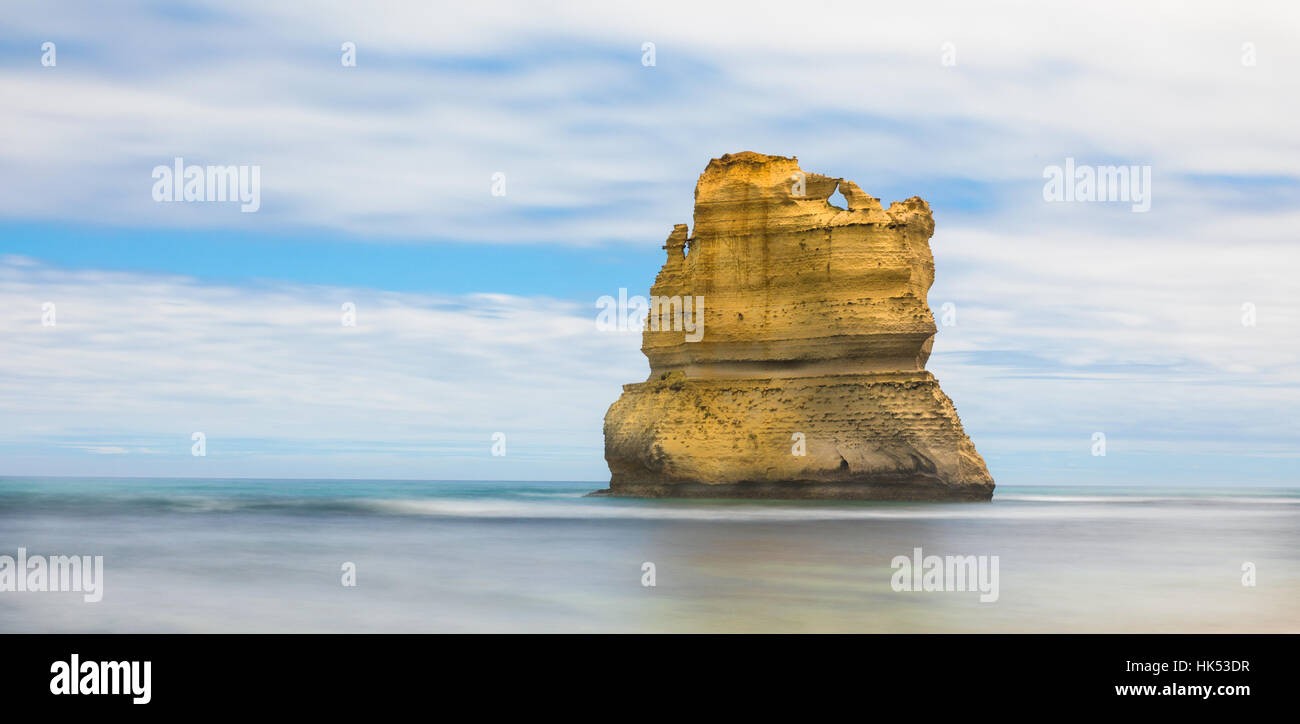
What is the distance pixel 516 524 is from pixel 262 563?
47.6 feet

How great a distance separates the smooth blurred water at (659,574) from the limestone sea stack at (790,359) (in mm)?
6017

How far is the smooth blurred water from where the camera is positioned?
15695mm

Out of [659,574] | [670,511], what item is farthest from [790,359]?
[659,574]

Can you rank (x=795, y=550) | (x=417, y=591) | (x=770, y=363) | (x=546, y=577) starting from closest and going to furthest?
(x=417, y=591) < (x=546, y=577) < (x=795, y=550) < (x=770, y=363)

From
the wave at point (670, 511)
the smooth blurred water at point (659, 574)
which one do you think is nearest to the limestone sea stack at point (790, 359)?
the wave at point (670, 511)

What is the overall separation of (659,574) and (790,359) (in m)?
28.8

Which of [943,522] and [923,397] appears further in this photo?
[923,397]

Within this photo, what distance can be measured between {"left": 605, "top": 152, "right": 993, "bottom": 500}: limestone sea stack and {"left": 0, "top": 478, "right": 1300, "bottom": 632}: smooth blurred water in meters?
6.02

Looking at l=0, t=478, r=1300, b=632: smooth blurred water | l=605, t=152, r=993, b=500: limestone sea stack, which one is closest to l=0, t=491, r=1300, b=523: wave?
l=0, t=478, r=1300, b=632: smooth blurred water

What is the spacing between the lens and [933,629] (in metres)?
14.6

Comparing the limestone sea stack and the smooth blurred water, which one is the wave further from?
the limestone sea stack

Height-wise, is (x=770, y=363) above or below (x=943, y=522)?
above
